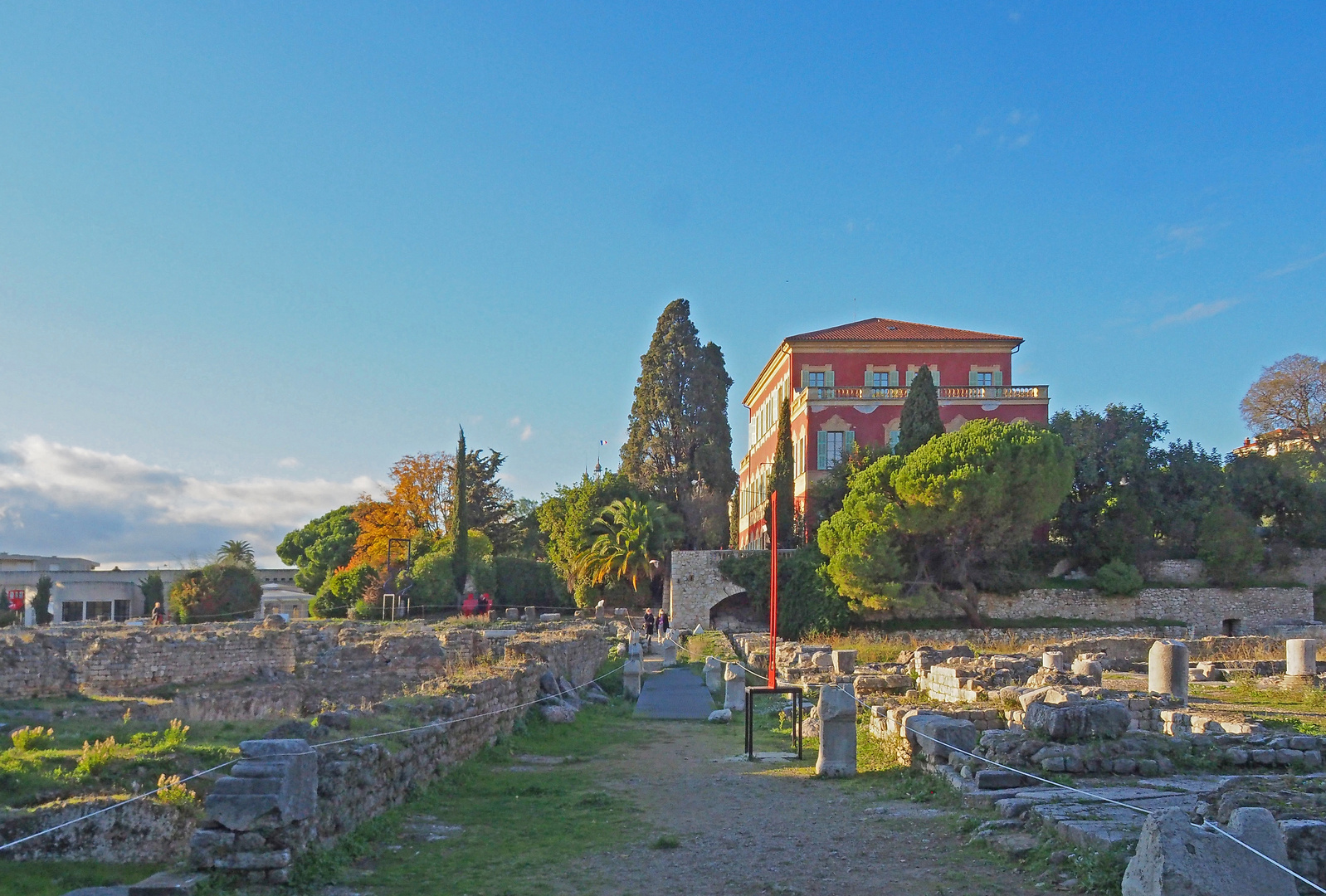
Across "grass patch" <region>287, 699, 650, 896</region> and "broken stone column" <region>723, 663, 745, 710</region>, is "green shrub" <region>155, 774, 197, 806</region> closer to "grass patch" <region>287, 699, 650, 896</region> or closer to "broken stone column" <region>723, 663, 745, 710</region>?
"grass patch" <region>287, 699, 650, 896</region>

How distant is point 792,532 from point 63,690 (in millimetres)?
31282

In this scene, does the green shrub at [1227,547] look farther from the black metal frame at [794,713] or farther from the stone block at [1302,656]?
the black metal frame at [794,713]

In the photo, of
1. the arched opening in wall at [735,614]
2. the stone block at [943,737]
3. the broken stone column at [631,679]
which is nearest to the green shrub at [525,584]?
the arched opening in wall at [735,614]

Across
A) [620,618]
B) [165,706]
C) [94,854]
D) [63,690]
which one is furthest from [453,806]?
[620,618]

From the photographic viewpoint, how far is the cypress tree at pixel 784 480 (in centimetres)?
4653

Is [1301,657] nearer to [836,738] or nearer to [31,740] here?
[836,738]

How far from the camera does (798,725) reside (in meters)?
12.4

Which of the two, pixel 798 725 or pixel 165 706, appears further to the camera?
pixel 165 706

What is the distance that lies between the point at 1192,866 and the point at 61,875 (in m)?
6.24

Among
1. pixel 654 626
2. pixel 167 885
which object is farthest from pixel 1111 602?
pixel 167 885

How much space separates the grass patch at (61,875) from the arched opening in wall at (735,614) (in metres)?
39.3

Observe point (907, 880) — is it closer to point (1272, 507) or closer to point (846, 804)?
point (846, 804)

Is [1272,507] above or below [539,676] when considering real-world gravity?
above

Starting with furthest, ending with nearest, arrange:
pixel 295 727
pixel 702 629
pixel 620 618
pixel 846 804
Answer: pixel 620 618, pixel 702 629, pixel 846 804, pixel 295 727
